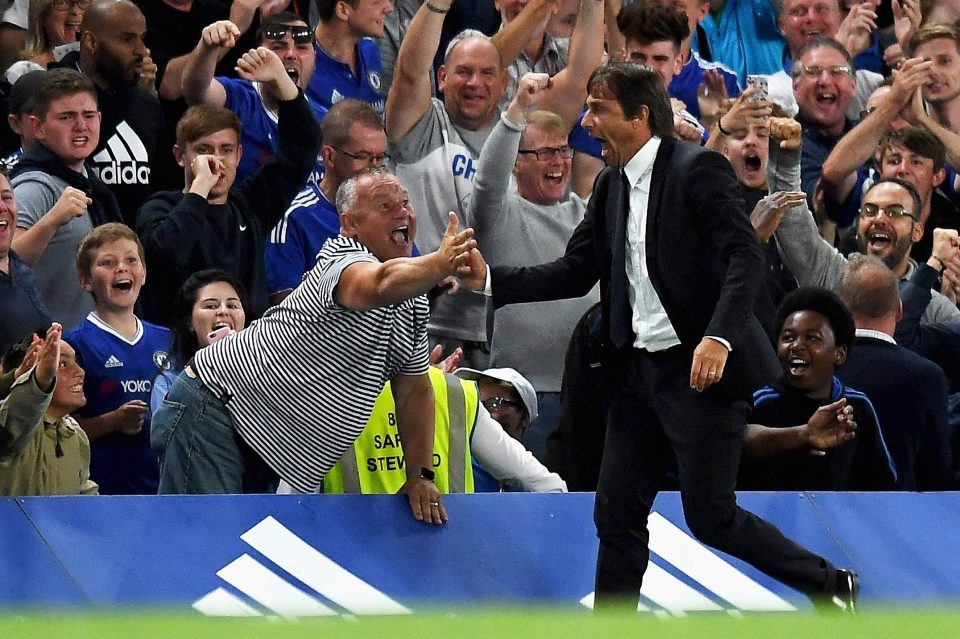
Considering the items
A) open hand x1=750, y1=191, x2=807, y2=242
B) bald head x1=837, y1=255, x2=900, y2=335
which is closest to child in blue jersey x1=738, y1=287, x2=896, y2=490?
bald head x1=837, y1=255, x2=900, y2=335

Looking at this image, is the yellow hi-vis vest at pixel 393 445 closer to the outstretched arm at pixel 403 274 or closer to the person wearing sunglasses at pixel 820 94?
the outstretched arm at pixel 403 274

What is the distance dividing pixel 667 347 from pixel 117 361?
234 centimetres

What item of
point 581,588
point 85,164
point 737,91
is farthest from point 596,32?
point 581,588

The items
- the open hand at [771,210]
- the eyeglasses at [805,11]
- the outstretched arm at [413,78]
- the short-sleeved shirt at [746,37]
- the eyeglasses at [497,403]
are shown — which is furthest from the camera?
the short-sleeved shirt at [746,37]

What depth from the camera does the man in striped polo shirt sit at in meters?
6.32

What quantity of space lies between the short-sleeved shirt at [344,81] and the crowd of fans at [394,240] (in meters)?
0.01

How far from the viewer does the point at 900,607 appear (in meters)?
6.60

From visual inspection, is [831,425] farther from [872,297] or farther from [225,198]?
[225,198]

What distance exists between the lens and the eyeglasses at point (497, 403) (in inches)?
290

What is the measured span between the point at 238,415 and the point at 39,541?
0.81 metres

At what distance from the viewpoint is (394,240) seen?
21.0ft

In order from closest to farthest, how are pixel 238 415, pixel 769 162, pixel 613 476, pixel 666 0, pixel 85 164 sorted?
pixel 613 476 < pixel 238 415 < pixel 85 164 < pixel 769 162 < pixel 666 0

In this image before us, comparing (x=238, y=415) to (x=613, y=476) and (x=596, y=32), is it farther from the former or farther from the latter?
(x=596, y=32)

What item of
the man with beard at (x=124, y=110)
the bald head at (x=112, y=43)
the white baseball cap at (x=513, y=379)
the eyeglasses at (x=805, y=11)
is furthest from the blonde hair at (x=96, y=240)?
the eyeglasses at (x=805, y=11)
